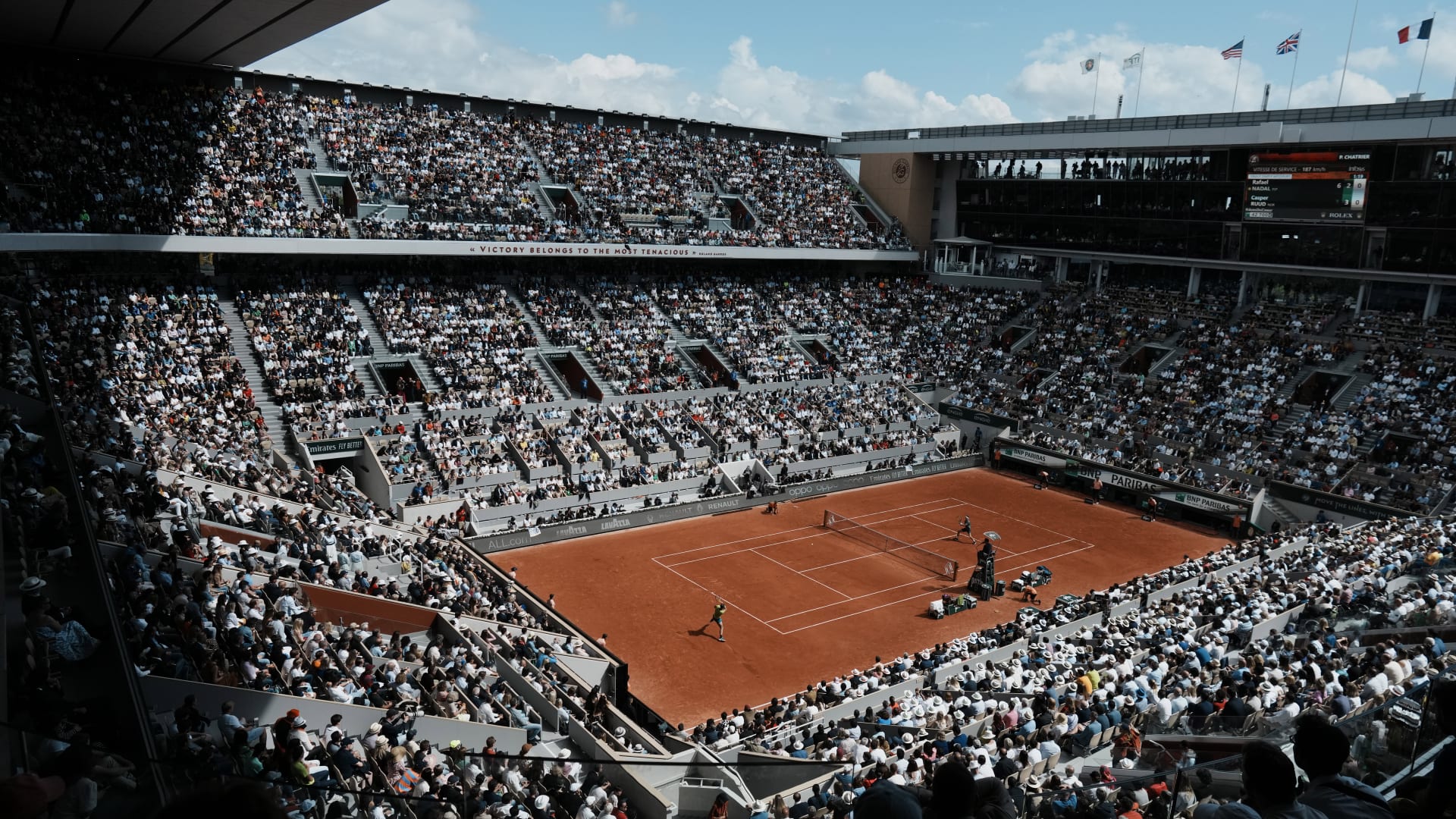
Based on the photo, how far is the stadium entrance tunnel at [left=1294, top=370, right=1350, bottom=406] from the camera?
42281 millimetres

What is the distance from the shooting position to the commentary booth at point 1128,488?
125 feet

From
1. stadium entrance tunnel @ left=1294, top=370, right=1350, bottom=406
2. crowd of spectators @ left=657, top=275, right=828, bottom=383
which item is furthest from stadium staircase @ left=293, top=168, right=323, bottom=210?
stadium entrance tunnel @ left=1294, top=370, right=1350, bottom=406


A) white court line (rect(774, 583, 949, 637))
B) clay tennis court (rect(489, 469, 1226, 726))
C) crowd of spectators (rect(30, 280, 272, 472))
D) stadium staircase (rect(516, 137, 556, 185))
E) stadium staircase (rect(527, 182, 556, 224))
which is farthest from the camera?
stadium staircase (rect(516, 137, 556, 185))

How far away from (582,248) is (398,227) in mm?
9039

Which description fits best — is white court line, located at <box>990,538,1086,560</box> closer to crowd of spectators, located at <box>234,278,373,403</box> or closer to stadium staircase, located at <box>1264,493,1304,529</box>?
stadium staircase, located at <box>1264,493,1304,529</box>

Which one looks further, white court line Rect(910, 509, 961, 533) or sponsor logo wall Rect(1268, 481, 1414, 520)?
white court line Rect(910, 509, 961, 533)

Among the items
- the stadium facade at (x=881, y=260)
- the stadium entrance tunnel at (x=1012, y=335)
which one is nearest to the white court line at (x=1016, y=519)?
the stadium facade at (x=881, y=260)

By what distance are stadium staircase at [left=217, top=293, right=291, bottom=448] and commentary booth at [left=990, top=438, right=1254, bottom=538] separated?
3303 cm

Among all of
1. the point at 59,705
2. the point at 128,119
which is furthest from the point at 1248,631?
the point at 128,119

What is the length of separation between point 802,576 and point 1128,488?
59.8 feet

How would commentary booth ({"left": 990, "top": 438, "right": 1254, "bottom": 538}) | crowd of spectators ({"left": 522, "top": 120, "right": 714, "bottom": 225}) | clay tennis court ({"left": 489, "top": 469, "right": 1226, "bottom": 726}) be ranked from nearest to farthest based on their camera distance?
clay tennis court ({"left": 489, "top": 469, "right": 1226, "bottom": 726})
commentary booth ({"left": 990, "top": 438, "right": 1254, "bottom": 538})
crowd of spectators ({"left": 522, "top": 120, "right": 714, "bottom": 225})

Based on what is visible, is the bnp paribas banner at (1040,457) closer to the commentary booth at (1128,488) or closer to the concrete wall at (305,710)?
the commentary booth at (1128,488)

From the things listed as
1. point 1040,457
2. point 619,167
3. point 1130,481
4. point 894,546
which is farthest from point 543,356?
point 1130,481

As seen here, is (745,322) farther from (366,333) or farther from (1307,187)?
(1307,187)
